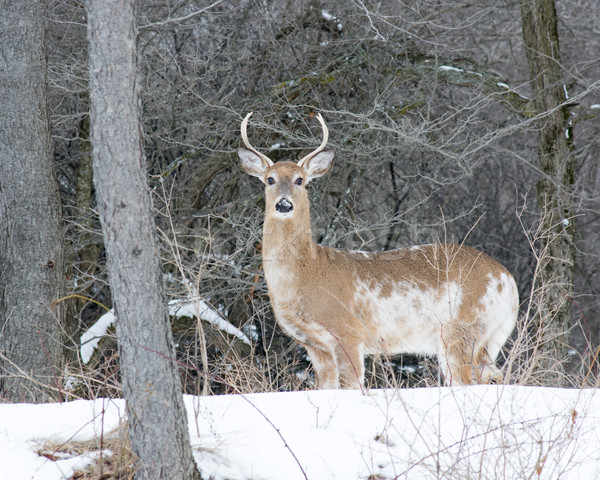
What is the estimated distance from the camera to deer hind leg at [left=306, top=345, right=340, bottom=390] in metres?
6.41

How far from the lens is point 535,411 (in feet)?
14.2

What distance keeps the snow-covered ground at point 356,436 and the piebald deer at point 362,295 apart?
1.66 m

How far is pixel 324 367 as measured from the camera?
6.45 meters

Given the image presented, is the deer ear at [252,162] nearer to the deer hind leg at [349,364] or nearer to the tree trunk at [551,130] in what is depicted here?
the deer hind leg at [349,364]

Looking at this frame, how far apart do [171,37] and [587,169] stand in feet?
25.0

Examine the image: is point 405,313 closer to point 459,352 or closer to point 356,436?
point 459,352

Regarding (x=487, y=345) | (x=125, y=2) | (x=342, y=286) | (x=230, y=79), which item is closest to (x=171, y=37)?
(x=230, y=79)

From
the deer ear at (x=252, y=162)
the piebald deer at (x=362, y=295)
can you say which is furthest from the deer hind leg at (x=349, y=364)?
the deer ear at (x=252, y=162)

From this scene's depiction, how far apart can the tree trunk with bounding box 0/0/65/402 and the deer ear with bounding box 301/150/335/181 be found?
7.11 ft

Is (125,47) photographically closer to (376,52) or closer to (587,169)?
(376,52)

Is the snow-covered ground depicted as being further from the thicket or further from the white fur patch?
the thicket

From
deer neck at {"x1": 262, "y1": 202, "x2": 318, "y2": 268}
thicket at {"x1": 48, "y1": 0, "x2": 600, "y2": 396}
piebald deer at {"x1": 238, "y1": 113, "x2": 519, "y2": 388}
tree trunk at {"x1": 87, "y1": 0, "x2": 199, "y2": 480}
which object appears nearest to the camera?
tree trunk at {"x1": 87, "y1": 0, "x2": 199, "y2": 480}

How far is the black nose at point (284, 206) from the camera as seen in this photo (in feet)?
21.0

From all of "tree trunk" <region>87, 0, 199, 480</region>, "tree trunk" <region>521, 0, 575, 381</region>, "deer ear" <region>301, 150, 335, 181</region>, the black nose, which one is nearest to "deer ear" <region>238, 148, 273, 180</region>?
"deer ear" <region>301, 150, 335, 181</region>
